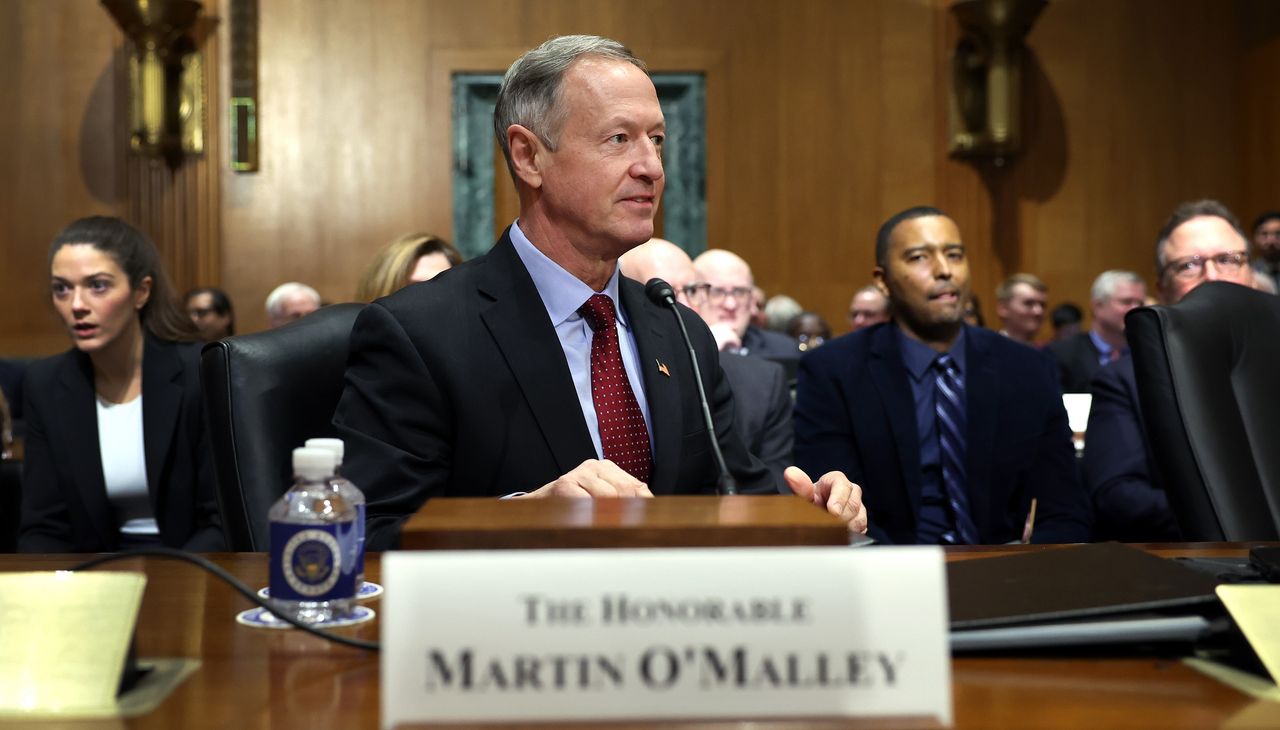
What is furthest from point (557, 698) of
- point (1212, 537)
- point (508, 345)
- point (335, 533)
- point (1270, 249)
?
point (1270, 249)

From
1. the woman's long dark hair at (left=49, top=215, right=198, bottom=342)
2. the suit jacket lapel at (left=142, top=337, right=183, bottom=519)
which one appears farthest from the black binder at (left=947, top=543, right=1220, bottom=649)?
the woman's long dark hair at (left=49, top=215, right=198, bottom=342)

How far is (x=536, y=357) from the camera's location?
2045mm

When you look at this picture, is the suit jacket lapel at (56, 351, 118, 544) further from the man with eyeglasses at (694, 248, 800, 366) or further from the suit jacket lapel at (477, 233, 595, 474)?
the man with eyeglasses at (694, 248, 800, 366)

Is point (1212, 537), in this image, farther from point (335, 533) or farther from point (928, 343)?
point (928, 343)

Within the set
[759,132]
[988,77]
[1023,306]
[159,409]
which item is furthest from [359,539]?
[988,77]

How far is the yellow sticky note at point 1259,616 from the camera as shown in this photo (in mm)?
1062

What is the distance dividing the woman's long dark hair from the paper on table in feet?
8.87

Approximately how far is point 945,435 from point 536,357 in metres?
1.86

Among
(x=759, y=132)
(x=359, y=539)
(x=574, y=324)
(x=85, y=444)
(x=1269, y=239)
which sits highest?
(x=759, y=132)

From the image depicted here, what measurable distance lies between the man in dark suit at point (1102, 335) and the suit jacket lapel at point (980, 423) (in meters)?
3.45

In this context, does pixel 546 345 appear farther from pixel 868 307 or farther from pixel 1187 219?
pixel 868 307

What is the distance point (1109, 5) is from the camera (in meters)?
9.09

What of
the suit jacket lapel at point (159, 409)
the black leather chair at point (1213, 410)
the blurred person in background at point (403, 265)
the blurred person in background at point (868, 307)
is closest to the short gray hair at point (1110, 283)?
the blurred person in background at point (868, 307)

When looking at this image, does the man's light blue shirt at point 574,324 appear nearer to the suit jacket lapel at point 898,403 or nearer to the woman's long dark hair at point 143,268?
the suit jacket lapel at point 898,403
